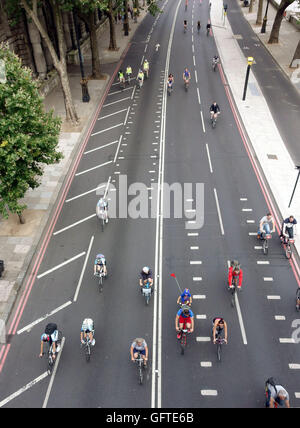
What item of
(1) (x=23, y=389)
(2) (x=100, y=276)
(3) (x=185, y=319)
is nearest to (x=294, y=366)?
(3) (x=185, y=319)

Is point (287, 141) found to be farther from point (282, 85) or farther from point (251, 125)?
point (282, 85)

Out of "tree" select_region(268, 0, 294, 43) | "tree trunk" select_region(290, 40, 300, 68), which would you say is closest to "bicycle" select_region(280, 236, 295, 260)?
"tree trunk" select_region(290, 40, 300, 68)

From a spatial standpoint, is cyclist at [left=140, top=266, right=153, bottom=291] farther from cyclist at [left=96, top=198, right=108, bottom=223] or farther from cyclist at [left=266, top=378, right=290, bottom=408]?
cyclist at [left=266, top=378, right=290, bottom=408]

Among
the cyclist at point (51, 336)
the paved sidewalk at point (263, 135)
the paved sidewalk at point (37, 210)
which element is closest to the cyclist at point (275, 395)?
the cyclist at point (51, 336)

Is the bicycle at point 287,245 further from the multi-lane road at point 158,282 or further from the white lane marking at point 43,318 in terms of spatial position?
the white lane marking at point 43,318
